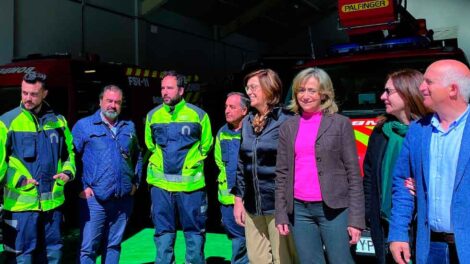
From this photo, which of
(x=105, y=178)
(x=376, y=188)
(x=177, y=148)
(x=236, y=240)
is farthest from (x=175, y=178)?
(x=376, y=188)

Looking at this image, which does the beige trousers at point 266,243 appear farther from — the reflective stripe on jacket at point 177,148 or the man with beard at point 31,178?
the man with beard at point 31,178

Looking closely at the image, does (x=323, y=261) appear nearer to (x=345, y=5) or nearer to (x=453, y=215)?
(x=453, y=215)

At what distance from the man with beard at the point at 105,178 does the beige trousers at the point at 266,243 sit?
4.11ft

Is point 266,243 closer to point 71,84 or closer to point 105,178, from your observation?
point 105,178

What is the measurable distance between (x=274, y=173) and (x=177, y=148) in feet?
4.15

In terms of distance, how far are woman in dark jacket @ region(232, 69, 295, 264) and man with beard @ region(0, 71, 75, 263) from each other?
4.72ft

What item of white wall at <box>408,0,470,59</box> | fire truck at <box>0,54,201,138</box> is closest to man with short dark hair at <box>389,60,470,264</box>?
fire truck at <box>0,54,201,138</box>

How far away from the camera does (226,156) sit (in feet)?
15.2

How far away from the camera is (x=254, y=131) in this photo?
128 inches

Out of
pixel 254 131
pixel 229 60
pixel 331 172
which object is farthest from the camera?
Result: pixel 229 60

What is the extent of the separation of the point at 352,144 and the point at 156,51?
35.9 ft

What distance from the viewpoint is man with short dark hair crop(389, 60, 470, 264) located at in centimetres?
208

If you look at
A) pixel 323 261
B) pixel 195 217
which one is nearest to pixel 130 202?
pixel 195 217

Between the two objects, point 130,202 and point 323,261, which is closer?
point 323,261
